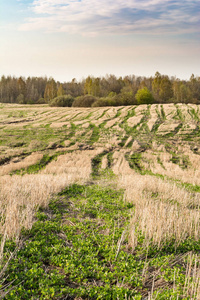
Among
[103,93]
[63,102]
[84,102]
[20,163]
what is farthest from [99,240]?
[103,93]

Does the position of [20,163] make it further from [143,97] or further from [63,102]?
[143,97]

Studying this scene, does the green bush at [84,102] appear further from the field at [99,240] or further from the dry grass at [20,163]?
the field at [99,240]

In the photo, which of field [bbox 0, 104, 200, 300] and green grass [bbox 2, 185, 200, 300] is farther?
field [bbox 0, 104, 200, 300]

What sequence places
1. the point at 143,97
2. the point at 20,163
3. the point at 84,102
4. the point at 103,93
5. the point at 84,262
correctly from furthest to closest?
A: the point at 103,93 → the point at 143,97 → the point at 84,102 → the point at 20,163 → the point at 84,262

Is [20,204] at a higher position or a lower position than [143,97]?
lower

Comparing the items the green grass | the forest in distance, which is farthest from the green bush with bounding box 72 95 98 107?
the green grass

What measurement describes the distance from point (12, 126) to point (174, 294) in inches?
1398

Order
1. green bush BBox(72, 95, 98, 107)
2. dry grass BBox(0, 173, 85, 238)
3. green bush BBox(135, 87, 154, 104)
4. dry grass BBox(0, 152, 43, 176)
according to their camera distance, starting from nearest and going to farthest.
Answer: dry grass BBox(0, 173, 85, 238) → dry grass BBox(0, 152, 43, 176) → green bush BBox(72, 95, 98, 107) → green bush BBox(135, 87, 154, 104)

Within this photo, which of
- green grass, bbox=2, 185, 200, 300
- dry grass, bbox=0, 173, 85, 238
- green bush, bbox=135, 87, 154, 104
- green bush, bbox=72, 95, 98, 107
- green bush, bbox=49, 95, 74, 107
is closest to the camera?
green grass, bbox=2, 185, 200, 300

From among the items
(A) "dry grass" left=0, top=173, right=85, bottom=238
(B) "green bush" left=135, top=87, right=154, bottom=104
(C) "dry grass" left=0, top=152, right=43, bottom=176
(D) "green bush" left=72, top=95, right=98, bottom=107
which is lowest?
(C) "dry grass" left=0, top=152, right=43, bottom=176

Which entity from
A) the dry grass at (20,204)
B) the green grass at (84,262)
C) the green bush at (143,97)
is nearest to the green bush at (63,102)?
the green bush at (143,97)

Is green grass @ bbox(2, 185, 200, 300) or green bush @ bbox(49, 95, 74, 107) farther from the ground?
green bush @ bbox(49, 95, 74, 107)

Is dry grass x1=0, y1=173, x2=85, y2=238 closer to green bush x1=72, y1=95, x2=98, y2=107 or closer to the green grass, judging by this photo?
the green grass

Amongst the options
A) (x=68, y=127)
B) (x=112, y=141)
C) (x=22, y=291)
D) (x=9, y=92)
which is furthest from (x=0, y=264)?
(x=9, y=92)
